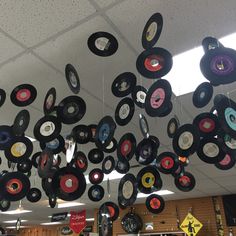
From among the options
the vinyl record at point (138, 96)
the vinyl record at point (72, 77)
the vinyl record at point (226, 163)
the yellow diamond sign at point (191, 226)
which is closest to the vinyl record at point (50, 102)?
the vinyl record at point (72, 77)

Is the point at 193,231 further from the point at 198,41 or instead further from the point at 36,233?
the point at 36,233

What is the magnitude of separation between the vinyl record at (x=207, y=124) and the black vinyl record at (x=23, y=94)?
1.59 meters

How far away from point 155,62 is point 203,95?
2.51ft

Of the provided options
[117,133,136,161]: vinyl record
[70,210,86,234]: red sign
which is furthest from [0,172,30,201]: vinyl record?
[70,210,86,234]: red sign

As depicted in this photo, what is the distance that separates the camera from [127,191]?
329 centimetres

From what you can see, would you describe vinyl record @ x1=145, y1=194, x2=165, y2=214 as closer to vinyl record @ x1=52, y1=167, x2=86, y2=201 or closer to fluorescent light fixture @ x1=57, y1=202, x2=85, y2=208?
vinyl record @ x1=52, y1=167, x2=86, y2=201

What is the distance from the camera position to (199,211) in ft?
28.8

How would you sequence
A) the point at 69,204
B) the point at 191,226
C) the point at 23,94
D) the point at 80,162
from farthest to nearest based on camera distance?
1. the point at 69,204
2. the point at 191,226
3. the point at 80,162
4. the point at 23,94

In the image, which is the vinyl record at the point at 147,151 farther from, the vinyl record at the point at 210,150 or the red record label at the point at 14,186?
the red record label at the point at 14,186

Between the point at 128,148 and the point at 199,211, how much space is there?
266 inches

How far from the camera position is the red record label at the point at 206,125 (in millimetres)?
2701

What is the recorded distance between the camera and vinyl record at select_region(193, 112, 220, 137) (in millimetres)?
2682

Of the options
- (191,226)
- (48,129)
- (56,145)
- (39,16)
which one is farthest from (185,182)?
(191,226)

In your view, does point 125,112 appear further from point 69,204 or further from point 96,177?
point 69,204
